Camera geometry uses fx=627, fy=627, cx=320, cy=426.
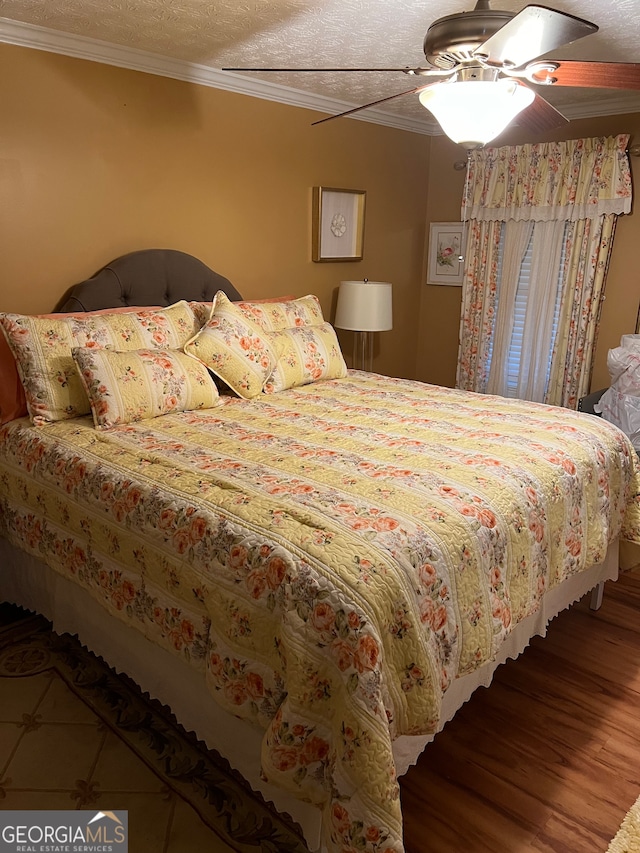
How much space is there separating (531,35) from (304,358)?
1.79 m

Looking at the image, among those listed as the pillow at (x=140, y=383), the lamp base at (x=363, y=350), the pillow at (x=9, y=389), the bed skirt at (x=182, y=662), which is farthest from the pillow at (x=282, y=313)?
the bed skirt at (x=182, y=662)

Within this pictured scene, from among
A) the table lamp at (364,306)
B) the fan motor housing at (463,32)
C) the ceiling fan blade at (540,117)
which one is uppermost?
the fan motor housing at (463,32)

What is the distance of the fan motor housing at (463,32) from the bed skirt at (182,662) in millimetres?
1748

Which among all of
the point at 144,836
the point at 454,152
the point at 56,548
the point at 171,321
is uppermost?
the point at 454,152

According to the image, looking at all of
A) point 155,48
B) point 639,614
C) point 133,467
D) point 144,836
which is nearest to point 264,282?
point 155,48

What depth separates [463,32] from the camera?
1.72 meters

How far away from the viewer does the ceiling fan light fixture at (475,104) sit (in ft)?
5.86

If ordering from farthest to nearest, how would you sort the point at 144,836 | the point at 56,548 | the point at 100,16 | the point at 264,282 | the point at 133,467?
the point at 264,282, the point at 100,16, the point at 56,548, the point at 133,467, the point at 144,836

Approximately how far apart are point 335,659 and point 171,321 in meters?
1.90

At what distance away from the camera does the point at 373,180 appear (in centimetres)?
418

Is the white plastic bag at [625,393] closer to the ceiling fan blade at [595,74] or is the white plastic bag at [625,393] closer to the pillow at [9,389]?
the ceiling fan blade at [595,74]

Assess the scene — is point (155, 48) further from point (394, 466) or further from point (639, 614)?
point (639, 614)

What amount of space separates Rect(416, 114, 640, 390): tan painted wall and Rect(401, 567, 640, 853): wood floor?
2.05 metres

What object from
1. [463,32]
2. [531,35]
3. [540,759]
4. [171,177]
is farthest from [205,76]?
[540,759]
